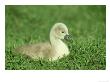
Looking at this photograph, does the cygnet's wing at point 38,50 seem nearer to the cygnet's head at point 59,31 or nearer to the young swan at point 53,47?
the young swan at point 53,47

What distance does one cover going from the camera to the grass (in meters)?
Result: 7.22

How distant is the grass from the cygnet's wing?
6cm

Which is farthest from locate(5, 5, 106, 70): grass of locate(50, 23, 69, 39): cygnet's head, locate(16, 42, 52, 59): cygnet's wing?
locate(50, 23, 69, 39): cygnet's head

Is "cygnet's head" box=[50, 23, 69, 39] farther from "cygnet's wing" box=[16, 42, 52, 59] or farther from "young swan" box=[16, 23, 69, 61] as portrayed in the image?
"cygnet's wing" box=[16, 42, 52, 59]

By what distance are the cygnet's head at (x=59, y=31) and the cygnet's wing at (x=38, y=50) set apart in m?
0.12

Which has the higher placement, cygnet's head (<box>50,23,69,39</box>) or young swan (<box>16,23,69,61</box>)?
cygnet's head (<box>50,23,69,39</box>)

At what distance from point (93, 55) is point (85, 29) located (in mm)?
1460

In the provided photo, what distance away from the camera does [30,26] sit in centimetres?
898

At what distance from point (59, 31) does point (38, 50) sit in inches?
10.8

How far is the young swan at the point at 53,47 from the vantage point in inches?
282

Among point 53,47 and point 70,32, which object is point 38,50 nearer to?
point 53,47

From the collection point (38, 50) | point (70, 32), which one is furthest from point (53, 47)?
point (70, 32)
